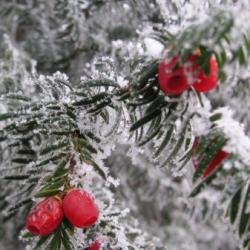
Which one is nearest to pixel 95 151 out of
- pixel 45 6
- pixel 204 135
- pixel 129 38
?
pixel 204 135

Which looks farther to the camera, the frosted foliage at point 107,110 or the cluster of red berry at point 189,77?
the frosted foliage at point 107,110

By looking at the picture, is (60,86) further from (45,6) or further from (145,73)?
(45,6)

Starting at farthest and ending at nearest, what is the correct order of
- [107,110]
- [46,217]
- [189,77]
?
[107,110]
[46,217]
[189,77]

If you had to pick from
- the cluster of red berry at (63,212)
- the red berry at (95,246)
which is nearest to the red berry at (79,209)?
the cluster of red berry at (63,212)

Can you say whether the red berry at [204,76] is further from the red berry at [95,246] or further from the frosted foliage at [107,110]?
the red berry at [95,246]

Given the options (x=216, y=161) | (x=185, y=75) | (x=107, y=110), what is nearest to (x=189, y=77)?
(x=185, y=75)

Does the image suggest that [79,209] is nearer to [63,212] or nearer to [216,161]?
[63,212]
